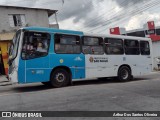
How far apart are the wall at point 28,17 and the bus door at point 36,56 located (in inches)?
732

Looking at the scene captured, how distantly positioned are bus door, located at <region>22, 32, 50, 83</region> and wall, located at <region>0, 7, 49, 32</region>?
18.6 m

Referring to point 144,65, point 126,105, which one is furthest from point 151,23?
point 126,105

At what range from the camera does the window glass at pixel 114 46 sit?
15935 millimetres

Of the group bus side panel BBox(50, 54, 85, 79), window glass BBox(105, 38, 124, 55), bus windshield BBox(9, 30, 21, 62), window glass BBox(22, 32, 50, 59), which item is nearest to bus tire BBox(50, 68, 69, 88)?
bus side panel BBox(50, 54, 85, 79)

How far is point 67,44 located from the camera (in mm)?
14195

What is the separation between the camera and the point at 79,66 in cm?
1465

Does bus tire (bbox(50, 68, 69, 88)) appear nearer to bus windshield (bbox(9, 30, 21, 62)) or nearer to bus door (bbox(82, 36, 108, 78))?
bus door (bbox(82, 36, 108, 78))

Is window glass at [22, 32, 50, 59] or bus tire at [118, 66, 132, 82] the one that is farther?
bus tire at [118, 66, 132, 82]

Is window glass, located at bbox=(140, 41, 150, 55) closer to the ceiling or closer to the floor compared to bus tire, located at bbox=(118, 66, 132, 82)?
closer to the ceiling

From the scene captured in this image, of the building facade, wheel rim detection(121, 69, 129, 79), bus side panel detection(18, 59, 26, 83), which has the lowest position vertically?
wheel rim detection(121, 69, 129, 79)

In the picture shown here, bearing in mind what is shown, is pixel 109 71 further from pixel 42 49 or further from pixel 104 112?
pixel 104 112

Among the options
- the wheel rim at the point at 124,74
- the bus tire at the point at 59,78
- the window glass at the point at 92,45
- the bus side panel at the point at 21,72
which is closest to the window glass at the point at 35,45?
the bus side panel at the point at 21,72

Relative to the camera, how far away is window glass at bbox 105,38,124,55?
15.9m

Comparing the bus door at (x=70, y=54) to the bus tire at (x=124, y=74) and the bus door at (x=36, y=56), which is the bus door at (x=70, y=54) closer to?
the bus door at (x=36, y=56)
